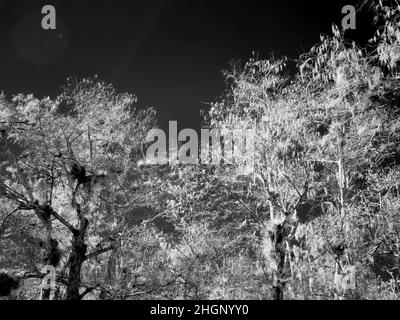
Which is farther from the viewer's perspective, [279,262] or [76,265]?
[279,262]

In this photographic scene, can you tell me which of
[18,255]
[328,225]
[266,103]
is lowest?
[18,255]

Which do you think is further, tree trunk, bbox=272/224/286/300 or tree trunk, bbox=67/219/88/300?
tree trunk, bbox=272/224/286/300

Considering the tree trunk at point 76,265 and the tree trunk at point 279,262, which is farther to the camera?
the tree trunk at point 279,262

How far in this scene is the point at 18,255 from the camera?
469 inches

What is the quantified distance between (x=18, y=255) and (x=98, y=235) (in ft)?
11.7

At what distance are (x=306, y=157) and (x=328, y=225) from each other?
2.62 meters

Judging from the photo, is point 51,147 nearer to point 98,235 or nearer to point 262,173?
point 98,235

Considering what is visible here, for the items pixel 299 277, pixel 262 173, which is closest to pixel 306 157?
pixel 262 173
